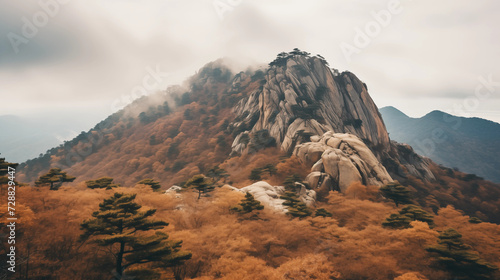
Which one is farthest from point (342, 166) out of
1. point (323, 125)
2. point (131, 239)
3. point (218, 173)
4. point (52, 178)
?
point (52, 178)

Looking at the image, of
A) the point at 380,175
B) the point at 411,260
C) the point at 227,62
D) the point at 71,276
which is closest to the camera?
the point at 71,276

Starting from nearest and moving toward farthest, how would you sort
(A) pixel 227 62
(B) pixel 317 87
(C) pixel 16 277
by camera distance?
(C) pixel 16 277, (B) pixel 317 87, (A) pixel 227 62

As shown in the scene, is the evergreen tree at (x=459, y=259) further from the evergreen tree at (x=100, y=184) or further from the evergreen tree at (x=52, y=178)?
the evergreen tree at (x=52, y=178)

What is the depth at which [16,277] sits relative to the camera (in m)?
15.1

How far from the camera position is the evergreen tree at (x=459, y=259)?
17.0m

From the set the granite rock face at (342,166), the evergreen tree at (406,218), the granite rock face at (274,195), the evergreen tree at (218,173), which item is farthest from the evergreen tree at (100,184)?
the evergreen tree at (406,218)

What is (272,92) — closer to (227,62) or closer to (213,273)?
(213,273)

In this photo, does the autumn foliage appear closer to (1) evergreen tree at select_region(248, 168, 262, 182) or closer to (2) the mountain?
(2) the mountain

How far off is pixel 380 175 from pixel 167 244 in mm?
45381

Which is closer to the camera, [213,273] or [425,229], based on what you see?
[213,273]

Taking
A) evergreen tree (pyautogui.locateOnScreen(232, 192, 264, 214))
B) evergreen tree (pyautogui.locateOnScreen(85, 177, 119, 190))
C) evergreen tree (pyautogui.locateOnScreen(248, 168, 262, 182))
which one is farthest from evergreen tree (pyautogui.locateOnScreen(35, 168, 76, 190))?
evergreen tree (pyautogui.locateOnScreen(248, 168, 262, 182))

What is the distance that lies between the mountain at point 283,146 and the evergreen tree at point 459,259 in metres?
20.5

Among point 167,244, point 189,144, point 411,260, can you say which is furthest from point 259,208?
point 189,144

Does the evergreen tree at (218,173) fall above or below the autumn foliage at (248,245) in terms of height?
above
